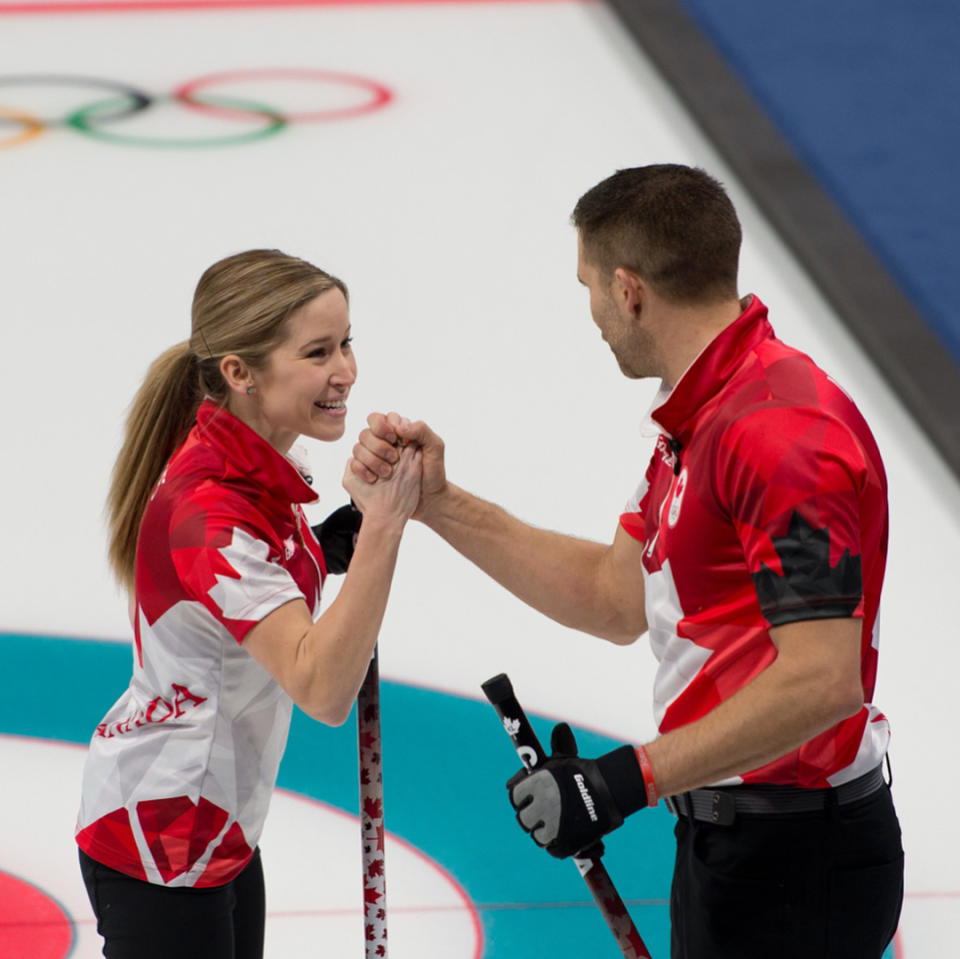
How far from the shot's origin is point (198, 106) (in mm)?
8578

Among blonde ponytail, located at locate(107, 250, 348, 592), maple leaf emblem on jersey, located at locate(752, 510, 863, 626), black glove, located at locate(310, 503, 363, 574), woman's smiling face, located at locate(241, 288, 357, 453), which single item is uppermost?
blonde ponytail, located at locate(107, 250, 348, 592)

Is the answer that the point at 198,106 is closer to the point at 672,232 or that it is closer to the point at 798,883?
the point at 672,232

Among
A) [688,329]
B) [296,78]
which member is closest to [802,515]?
[688,329]

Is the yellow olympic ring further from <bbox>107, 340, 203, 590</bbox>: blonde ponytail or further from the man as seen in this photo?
the man

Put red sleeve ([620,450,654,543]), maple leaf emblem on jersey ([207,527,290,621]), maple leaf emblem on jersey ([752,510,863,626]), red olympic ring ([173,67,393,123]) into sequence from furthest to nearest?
red olympic ring ([173,67,393,123]), red sleeve ([620,450,654,543]), maple leaf emblem on jersey ([207,527,290,621]), maple leaf emblem on jersey ([752,510,863,626])

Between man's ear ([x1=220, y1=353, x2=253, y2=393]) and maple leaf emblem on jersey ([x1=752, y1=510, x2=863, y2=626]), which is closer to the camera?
maple leaf emblem on jersey ([x1=752, y1=510, x2=863, y2=626])

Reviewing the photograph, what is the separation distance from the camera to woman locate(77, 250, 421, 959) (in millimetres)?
2250

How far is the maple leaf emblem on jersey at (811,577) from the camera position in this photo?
79.0 inches

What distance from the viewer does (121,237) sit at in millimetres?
7102

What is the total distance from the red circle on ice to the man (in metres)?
1.50

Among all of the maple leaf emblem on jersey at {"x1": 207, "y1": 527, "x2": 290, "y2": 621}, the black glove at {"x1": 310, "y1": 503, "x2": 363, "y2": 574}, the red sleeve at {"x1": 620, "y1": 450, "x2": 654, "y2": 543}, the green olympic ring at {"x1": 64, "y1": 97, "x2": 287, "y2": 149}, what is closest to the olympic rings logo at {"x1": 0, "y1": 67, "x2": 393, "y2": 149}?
the green olympic ring at {"x1": 64, "y1": 97, "x2": 287, "y2": 149}

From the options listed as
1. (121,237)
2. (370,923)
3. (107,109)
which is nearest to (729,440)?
(370,923)

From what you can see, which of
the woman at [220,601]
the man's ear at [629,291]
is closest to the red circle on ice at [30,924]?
the woman at [220,601]

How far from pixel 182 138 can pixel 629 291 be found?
6.27 metres
